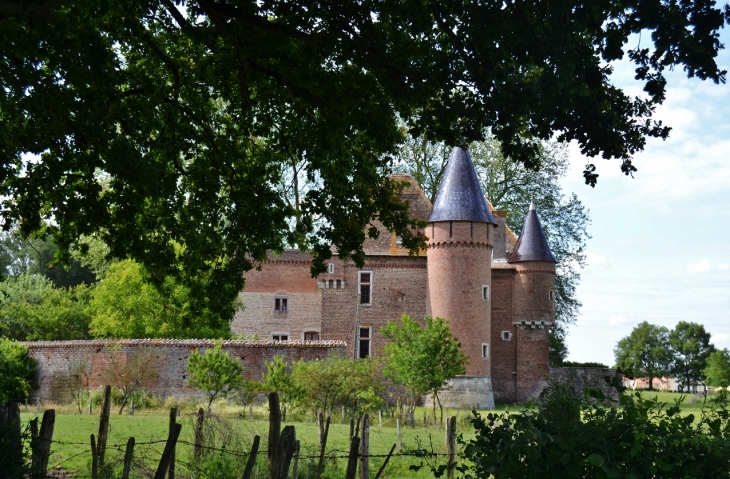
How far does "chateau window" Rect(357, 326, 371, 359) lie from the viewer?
124ft

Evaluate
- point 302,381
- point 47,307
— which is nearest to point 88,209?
point 302,381

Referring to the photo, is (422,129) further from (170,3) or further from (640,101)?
(170,3)

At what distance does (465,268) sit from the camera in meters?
35.6

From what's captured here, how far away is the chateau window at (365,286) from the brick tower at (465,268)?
10.6ft

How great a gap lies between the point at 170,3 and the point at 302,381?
13249 mm

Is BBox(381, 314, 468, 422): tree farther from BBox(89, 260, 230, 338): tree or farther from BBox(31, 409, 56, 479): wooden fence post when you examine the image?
BBox(31, 409, 56, 479): wooden fence post

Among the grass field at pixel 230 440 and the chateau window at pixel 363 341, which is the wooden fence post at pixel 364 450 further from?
the chateau window at pixel 363 341

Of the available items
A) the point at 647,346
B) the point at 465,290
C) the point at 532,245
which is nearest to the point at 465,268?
the point at 465,290

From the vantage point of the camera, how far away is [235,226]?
13188 mm

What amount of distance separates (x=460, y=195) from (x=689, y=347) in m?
61.0

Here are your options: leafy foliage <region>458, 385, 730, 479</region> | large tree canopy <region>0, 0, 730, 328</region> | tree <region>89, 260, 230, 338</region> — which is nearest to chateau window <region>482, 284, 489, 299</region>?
tree <region>89, 260, 230, 338</region>

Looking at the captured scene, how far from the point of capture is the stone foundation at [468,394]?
34469 millimetres

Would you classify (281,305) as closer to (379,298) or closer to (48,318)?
(379,298)

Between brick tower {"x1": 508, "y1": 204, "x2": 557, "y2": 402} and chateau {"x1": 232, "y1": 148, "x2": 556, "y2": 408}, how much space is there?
0.05 m
